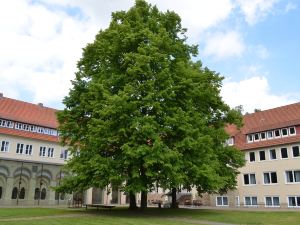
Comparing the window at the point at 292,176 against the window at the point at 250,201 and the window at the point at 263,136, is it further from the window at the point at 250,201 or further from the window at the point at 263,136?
the window at the point at 250,201

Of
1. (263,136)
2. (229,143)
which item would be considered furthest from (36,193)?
(263,136)

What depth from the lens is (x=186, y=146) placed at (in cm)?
2488

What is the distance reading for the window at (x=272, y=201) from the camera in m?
44.2

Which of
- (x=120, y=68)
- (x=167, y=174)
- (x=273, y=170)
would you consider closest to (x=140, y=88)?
(x=120, y=68)

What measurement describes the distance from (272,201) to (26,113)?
38316 mm

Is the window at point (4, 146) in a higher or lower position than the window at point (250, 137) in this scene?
lower

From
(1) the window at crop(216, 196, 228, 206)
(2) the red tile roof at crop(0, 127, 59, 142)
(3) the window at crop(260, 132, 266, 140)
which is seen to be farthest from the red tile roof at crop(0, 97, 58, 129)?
(3) the window at crop(260, 132, 266, 140)

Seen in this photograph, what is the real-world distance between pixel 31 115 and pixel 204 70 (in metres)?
33.2

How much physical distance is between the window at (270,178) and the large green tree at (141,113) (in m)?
15.0

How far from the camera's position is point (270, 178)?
149 ft

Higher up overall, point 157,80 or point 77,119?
point 157,80

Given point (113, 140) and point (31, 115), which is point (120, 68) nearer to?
point (113, 140)

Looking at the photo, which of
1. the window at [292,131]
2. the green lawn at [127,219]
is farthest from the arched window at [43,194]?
the window at [292,131]

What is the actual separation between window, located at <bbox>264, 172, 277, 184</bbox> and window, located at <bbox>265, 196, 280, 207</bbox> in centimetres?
198
